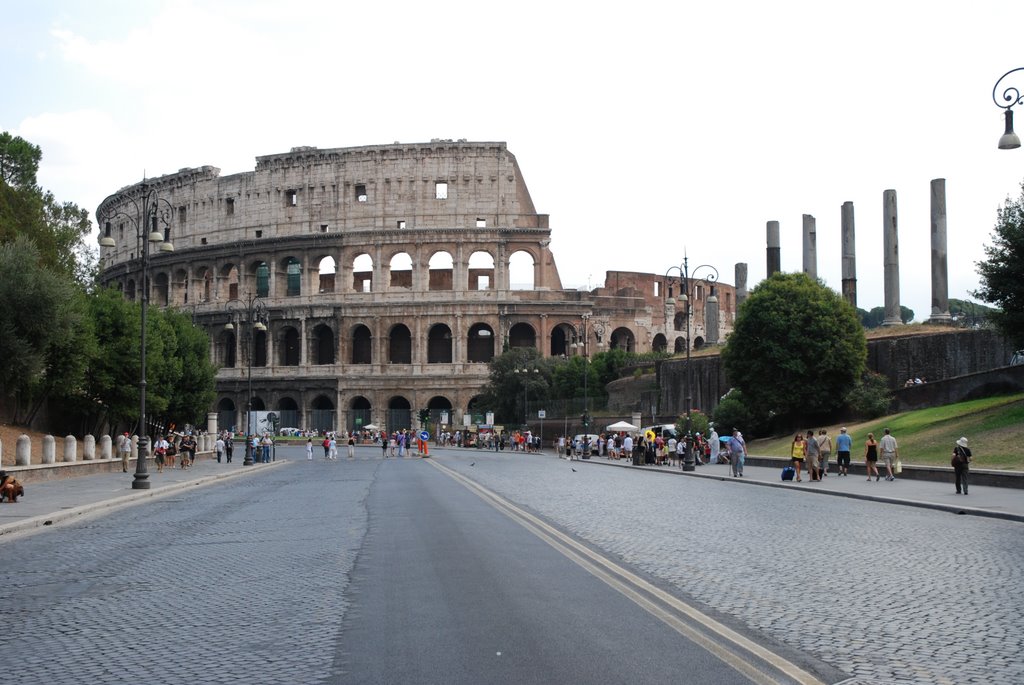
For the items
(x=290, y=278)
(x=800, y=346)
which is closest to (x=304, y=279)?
(x=290, y=278)

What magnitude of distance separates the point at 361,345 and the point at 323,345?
3683 mm

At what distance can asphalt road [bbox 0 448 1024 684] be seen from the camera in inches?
230

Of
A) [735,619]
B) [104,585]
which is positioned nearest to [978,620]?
[735,619]

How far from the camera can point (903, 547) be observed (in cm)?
1198

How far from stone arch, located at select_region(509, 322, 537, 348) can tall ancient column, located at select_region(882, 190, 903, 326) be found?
3534cm

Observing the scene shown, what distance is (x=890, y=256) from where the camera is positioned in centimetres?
4859

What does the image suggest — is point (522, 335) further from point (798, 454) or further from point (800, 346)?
point (798, 454)

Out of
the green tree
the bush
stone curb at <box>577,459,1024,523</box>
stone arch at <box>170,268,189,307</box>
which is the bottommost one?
stone curb at <box>577,459,1024,523</box>

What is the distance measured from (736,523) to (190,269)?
250 feet

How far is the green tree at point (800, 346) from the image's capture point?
42000 mm

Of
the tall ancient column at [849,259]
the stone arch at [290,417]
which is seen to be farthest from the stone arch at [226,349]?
the tall ancient column at [849,259]

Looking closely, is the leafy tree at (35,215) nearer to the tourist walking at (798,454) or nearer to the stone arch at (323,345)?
the stone arch at (323,345)

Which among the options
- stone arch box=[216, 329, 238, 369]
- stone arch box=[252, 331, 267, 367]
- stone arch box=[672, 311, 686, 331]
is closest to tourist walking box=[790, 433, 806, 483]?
stone arch box=[672, 311, 686, 331]

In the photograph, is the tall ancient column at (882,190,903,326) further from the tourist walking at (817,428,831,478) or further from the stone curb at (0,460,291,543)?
the stone curb at (0,460,291,543)
